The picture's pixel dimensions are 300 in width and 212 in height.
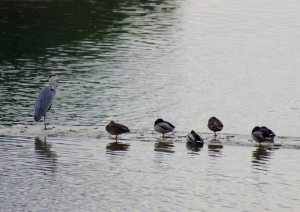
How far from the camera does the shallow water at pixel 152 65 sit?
22000mm

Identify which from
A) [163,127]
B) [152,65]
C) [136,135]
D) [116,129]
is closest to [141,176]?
[116,129]

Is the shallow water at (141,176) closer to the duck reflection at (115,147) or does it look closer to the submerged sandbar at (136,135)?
the duck reflection at (115,147)

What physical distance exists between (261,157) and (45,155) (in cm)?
695

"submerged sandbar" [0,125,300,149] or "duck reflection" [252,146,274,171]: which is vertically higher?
"submerged sandbar" [0,125,300,149]

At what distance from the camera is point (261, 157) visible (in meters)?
16.0

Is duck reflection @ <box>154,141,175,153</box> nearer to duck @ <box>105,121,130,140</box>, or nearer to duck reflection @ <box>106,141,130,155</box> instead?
duck reflection @ <box>106,141,130,155</box>

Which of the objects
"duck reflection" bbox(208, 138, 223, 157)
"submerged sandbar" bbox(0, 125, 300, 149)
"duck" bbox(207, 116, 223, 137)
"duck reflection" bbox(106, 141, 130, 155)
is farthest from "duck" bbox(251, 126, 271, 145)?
"duck reflection" bbox(106, 141, 130, 155)

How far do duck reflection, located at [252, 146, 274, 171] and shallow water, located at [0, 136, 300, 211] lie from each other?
0.03 m

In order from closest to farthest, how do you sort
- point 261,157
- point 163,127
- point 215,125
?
point 261,157 < point 163,127 < point 215,125

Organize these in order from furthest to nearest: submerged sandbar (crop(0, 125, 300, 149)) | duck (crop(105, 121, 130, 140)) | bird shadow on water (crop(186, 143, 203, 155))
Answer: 1. submerged sandbar (crop(0, 125, 300, 149))
2. duck (crop(105, 121, 130, 140))
3. bird shadow on water (crop(186, 143, 203, 155))

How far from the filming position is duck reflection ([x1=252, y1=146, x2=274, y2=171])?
15.0m

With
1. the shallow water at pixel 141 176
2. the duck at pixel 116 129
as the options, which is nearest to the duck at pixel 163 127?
the shallow water at pixel 141 176

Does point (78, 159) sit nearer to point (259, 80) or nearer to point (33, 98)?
point (33, 98)

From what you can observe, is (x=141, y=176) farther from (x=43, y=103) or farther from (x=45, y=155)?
(x=43, y=103)
